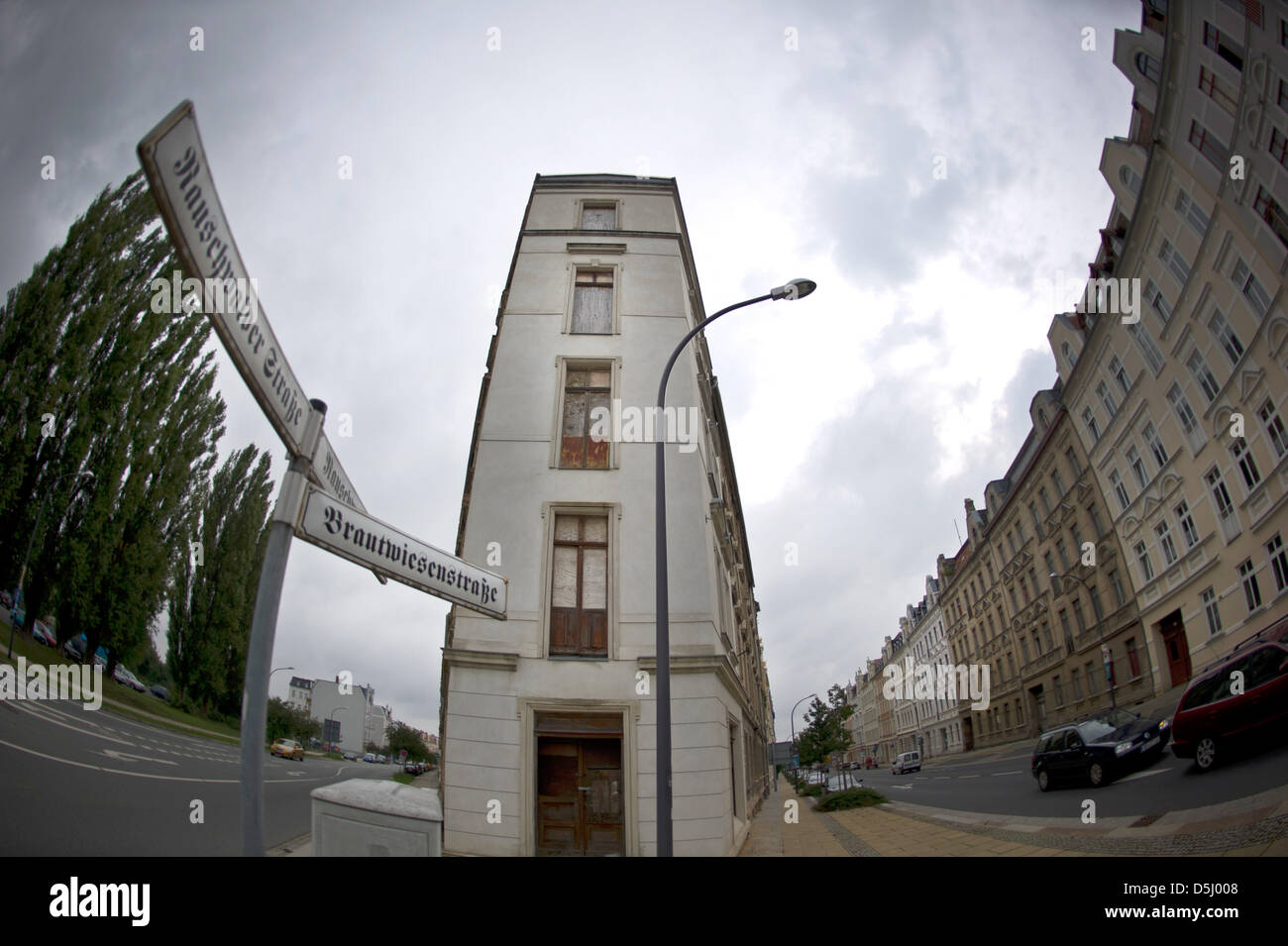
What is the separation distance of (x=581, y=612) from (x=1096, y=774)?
570 centimetres

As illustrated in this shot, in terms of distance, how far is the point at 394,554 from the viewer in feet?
10.6

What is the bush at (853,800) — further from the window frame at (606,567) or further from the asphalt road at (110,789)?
the asphalt road at (110,789)

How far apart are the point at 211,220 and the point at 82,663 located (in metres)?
2.46

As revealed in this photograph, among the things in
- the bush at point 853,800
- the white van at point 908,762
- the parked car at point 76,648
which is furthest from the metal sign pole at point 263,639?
the white van at point 908,762

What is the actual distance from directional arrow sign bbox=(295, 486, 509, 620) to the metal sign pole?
3.7 inches

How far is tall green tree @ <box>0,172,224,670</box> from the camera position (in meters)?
Answer: 2.66

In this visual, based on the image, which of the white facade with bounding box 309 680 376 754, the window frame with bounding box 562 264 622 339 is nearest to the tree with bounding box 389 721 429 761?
the white facade with bounding box 309 680 376 754

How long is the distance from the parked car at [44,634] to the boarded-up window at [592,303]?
23.0ft

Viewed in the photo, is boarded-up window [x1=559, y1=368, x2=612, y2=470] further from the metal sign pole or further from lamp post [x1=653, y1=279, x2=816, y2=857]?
the metal sign pole

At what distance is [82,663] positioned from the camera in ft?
8.80

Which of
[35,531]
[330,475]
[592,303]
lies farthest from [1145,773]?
[592,303]

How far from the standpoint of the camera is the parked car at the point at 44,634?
8.71 feet
